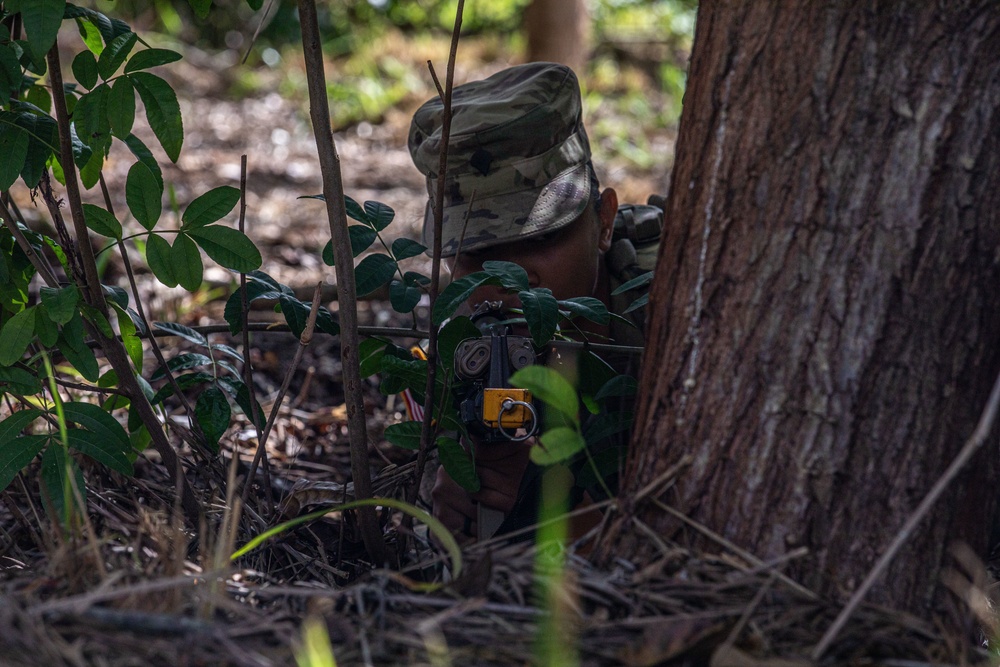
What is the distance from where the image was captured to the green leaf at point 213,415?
170 cm

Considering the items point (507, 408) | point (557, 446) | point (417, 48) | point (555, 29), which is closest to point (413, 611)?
point (557, 446)

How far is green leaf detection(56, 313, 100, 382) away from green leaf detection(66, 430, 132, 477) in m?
0.12

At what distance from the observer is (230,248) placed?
153cm

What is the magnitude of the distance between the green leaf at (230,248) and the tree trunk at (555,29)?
6.66 metres

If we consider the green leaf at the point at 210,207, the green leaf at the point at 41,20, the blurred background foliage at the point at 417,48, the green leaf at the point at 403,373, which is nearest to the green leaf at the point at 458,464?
the green leaf at the point at 403,373

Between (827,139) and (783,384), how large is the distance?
0.32 m

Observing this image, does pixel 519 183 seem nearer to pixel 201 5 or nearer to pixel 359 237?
pixel 359 237

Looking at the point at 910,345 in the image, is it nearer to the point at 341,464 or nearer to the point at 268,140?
the point at 341,464

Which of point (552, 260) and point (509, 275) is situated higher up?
point (509, 275)

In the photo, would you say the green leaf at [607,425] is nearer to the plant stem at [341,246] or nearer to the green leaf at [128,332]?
the plant stem at [341,246]

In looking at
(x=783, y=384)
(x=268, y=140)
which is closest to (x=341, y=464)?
(x=783, y=384)

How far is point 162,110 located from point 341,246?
1.27ft

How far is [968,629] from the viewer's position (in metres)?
1.12

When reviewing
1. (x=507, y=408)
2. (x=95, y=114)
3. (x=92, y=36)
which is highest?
(x=92, y=36)
